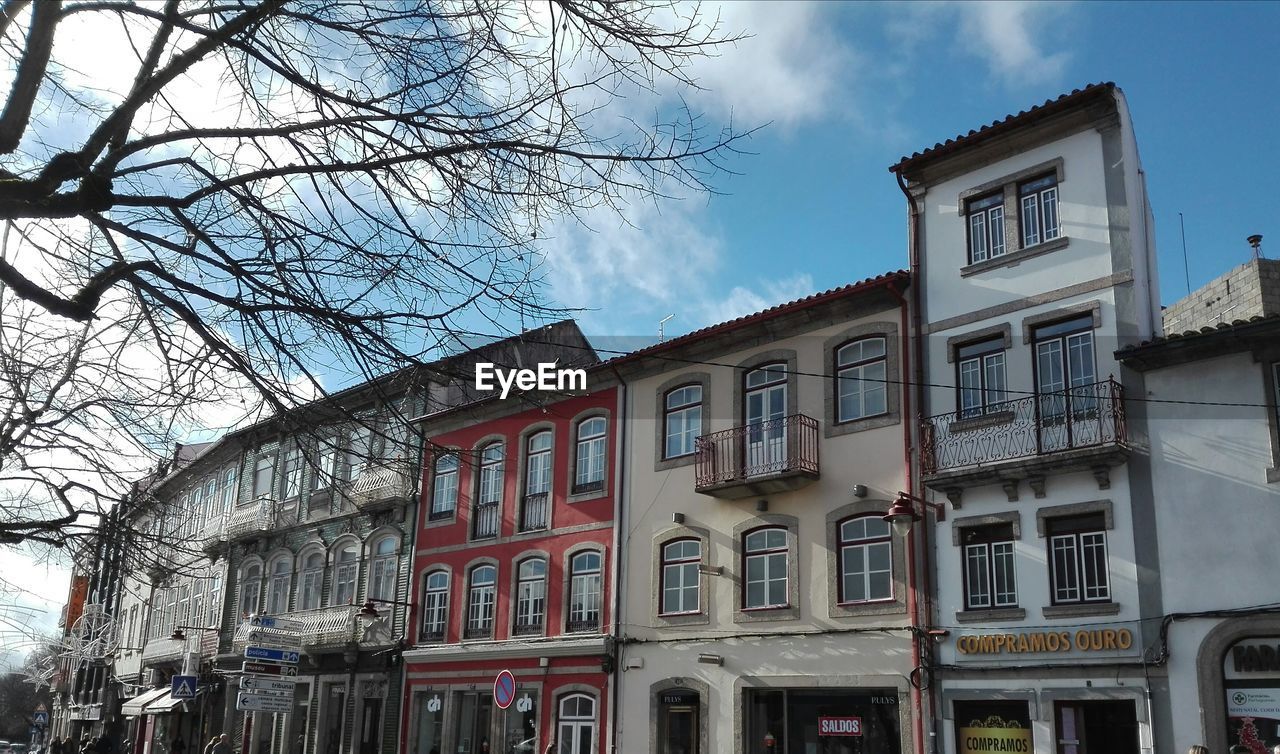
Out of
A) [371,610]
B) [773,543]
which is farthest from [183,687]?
[773,543]

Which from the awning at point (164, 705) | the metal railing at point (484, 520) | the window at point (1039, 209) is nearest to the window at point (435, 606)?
the metal railing at point (484, 520)

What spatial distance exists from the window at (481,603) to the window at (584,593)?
2769 millimetres

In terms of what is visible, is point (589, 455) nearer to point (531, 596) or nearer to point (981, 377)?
point (531, 596)

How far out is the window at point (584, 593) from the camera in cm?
2441

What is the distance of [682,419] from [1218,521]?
35.4 ft

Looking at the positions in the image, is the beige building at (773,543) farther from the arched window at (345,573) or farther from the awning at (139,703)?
the awning at (139,703)

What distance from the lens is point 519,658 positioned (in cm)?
2547

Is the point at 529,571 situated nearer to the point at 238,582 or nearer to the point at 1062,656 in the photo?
the point at 1062,656

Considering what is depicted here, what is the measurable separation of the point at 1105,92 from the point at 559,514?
14.3 meters

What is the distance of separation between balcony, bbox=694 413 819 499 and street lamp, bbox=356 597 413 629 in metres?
9.08

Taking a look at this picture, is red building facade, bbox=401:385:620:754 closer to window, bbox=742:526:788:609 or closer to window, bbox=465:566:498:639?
window, bbox=465:566:498:639

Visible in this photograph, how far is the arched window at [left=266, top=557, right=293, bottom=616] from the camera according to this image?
34438 millimetres

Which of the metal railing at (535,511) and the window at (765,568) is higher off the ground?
the metal railing at (535,511)

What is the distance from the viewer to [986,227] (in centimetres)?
1959
